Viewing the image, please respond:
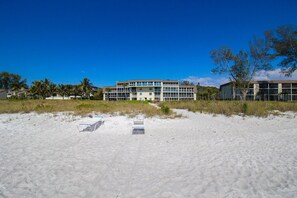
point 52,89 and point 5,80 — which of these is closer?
point 52,89

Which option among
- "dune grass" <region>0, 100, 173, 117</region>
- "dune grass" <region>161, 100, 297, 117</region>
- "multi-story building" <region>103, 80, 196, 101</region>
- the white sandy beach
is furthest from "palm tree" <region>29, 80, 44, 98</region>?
the white sandy beach

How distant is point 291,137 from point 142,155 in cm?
639

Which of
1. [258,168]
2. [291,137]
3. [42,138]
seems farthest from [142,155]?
[291,137]

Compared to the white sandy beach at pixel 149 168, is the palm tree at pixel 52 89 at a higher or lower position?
→ higher

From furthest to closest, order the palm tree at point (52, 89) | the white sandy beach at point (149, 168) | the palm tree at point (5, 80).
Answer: the palm tree at point (5, 80) → the palm tree at point (52, 89) → the white sandy beach at point (149, 168)

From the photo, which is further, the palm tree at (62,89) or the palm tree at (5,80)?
the palm tree at (5,80)

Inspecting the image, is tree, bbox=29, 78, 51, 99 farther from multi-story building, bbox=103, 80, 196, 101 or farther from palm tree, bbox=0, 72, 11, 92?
palm tree, bbox=0, 72, 11, 92

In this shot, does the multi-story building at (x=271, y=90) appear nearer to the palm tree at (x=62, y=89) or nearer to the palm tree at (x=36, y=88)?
the palm tree at (x=62, y=89)

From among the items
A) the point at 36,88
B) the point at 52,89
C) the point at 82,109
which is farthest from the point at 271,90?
the point at 36,88

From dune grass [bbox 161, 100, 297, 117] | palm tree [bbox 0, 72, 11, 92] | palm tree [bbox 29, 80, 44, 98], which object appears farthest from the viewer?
palm tree [bbox 0, 72, 11, 92]

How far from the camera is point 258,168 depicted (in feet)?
11.6

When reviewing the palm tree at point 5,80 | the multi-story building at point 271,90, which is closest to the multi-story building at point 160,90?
the multi-story building at point 271,90

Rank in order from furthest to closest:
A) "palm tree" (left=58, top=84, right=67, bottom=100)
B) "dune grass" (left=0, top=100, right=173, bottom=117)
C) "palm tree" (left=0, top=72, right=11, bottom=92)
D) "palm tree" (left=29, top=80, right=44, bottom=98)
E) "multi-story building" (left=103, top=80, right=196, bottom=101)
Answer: "palm tree" (left=0, top=72, right=11, bottom=92), "palm tree" (left=58, top=84, right=67, bottom=100), "multi-story building" (left=103, top=80, right=196, bottom=101), "palm tree" (left=29, top=80, right=44, bottom=98), "dune grass" (left=0, top=100, right=173, bottom=117)

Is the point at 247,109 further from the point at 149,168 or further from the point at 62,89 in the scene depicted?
the point at 62,89
